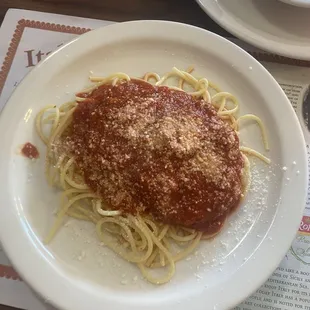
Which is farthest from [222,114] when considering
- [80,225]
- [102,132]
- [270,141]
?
[80,225]

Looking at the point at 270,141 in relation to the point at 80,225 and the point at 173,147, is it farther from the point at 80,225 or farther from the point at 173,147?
the point at 80,225

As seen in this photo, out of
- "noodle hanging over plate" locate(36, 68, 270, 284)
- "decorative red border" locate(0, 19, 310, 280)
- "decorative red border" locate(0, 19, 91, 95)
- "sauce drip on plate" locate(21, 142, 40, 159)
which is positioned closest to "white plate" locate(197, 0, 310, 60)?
"decorative red border" locate(0, 19, 310, 280)

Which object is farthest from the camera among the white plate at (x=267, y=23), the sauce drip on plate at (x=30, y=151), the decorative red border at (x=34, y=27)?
the decorative red border at (x=34, y=27)

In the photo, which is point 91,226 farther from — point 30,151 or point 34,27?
point 34,27

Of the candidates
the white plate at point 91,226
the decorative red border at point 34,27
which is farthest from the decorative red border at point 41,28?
the white plate at point 91,226

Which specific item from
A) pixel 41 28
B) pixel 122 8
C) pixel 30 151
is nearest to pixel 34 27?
pixel 41 28

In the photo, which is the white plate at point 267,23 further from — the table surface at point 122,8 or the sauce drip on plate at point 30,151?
the sauce drip on plate at point 30,151

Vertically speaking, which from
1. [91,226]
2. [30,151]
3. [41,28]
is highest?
[41,28]
